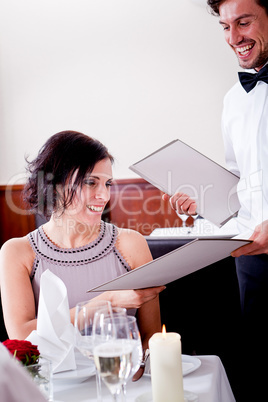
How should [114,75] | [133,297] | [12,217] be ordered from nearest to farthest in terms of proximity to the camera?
[133,297] → [114,75] → [12,217]

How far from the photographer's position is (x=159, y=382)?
95 centimetres

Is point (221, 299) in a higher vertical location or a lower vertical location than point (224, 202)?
lower

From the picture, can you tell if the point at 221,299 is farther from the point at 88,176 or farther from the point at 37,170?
the point at 37,170

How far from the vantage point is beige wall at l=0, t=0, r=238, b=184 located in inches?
201

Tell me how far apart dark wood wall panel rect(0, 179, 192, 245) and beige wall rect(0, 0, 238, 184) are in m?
0.16

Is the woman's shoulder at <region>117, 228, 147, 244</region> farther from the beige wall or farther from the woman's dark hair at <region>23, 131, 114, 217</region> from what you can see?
the beige wall

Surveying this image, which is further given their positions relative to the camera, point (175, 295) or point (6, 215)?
point (6, 215)

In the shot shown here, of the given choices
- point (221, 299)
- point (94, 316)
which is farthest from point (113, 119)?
point (94, 316)

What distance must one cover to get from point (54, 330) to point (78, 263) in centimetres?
63

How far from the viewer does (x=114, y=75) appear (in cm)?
529

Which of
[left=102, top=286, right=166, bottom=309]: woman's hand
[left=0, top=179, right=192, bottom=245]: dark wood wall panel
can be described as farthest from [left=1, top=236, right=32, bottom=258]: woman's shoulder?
[left=0, top=179, right=192, bottom=245]: dark wood wall panel

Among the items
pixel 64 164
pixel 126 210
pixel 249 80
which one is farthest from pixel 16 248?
pixel 126 210

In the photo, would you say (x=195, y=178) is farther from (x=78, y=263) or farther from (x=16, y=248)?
(x=16, y=248)

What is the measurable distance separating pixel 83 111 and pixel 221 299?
351 centimetres
